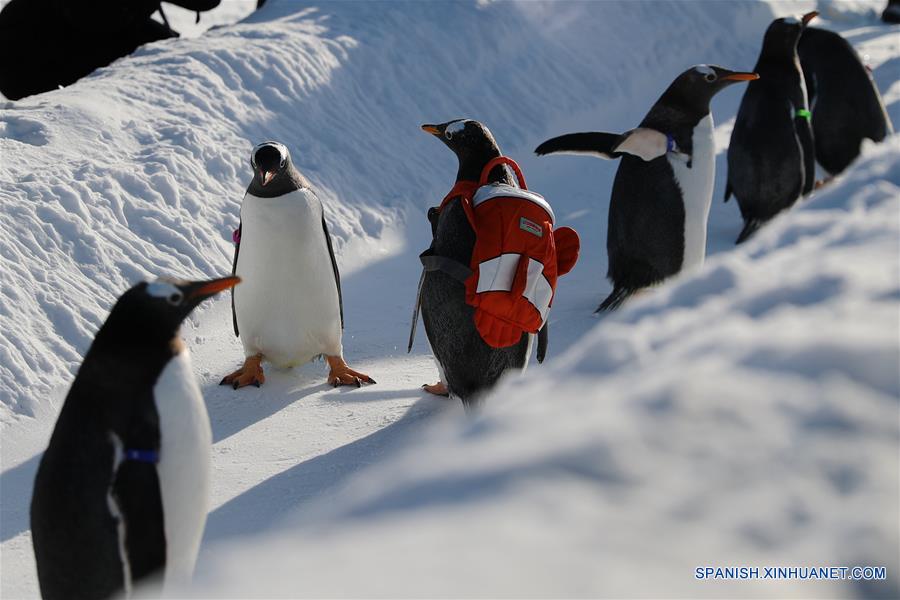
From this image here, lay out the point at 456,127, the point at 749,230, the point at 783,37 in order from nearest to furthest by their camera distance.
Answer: the point at 456,127 → the point at 783,37 → the point at 749,230

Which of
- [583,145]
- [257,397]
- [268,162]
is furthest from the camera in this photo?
[583,145]

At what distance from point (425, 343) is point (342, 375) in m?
0.65

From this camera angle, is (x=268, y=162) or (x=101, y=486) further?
(x=268, y=162)

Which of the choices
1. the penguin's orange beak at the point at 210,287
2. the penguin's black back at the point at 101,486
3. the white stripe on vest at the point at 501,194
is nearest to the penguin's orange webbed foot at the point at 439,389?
the white stripe on vest at the point at 501,194

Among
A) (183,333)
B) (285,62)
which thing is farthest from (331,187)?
(183,333)

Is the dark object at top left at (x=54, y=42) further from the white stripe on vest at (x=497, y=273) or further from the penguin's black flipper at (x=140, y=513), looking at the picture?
the penguin's black flipper at (x=140, y=513)

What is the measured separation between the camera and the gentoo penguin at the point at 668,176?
431 cm

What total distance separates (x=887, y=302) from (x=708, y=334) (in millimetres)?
151

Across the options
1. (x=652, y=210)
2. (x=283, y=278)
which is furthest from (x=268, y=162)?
(x=652, y=210)

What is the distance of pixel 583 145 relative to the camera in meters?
4.57

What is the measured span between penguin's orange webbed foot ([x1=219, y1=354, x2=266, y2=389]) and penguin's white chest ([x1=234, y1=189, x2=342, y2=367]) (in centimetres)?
5

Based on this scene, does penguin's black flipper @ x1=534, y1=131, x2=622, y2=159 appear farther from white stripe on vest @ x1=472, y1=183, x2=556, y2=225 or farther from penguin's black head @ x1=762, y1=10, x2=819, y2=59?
penguin's black head @ x1=762, y1=10, x2=819, y2=59

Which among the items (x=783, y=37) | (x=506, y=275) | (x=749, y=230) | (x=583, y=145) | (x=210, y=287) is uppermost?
(x=210, y=287)

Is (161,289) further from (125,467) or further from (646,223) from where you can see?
(646,223)
